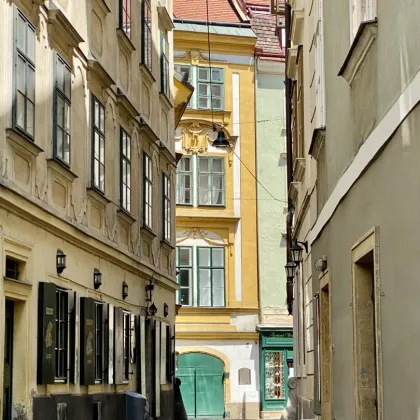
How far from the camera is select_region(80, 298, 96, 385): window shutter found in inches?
600

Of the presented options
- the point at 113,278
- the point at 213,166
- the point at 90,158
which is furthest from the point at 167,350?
the point at 213,166

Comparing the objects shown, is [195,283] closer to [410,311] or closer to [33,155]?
[33,155]

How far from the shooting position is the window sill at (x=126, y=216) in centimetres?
1816

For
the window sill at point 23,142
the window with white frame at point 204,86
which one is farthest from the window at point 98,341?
the window with white frame at point 204,86

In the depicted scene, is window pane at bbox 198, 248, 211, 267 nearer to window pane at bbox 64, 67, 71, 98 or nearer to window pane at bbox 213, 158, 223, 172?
window pane at bbox 213, 158, 223, 172

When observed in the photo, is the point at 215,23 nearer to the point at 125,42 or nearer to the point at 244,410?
the point at 244,410

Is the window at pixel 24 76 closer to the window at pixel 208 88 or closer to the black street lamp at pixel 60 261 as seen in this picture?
the black street lamp at pixel 60 261

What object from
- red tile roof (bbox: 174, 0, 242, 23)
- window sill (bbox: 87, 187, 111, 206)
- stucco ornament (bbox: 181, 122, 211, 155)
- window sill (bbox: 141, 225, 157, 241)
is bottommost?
window sill (bbox: 87, 187, 111, 206)

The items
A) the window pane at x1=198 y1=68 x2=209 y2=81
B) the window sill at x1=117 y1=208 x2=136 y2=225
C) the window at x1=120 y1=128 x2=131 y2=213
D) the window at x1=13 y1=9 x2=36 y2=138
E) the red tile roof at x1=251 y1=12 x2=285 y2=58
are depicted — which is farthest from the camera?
the red tile roof at x1=251 y1=12 x2=285 y2=58

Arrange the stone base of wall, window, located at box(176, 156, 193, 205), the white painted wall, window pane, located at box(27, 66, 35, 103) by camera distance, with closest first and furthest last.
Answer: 1. window pane, located at box(27, 66, 35, 103)
2. the stone base of wall
3. the white painted wall
4. window, located at box(176, 156, 193, 205)

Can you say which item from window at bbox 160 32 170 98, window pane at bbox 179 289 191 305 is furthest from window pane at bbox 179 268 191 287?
window at bbox 160 32 170 98

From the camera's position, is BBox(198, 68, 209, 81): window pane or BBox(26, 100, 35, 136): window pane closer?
BBox(26, 100, 35, 136): window pane

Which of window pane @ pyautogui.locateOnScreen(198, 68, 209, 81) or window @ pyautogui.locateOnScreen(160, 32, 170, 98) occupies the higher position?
window pane @ pyautogui.locateOnScreen(198, 68, 209, 81)

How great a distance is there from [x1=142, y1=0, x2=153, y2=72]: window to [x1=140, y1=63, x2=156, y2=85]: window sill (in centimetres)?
9
